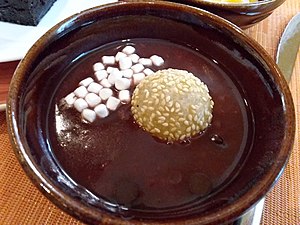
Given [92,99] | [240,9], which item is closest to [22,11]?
[92,99]

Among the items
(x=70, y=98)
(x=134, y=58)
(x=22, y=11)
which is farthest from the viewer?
(x=22, y=11)

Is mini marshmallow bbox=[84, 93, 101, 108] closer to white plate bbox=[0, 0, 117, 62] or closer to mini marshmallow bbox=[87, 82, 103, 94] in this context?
mini marshmallow bbox=[87, 82, 103, 94]

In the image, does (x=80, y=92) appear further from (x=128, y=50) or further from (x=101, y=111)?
(x=128, y=50)

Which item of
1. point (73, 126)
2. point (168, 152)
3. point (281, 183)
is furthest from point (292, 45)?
point (73, 126)

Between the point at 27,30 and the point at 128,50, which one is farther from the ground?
the point at 128,50

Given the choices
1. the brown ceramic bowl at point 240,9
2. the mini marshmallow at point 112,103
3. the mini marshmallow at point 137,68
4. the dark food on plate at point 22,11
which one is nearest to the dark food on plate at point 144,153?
the mini marshmallow at point 112,103

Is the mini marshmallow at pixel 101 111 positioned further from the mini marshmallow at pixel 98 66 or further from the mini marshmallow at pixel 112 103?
the mini marshmallow at pixel 98 66
